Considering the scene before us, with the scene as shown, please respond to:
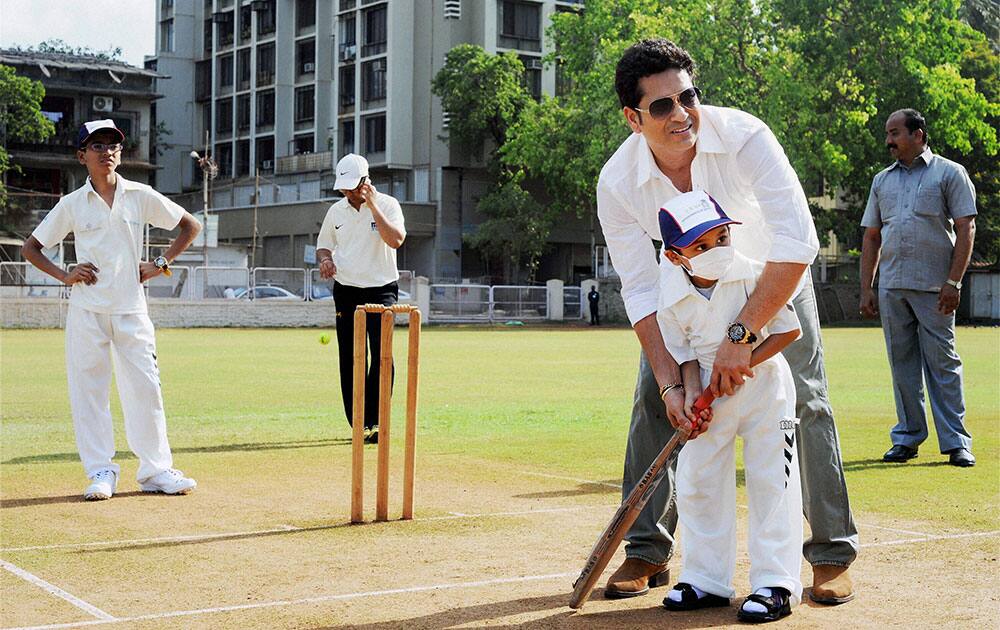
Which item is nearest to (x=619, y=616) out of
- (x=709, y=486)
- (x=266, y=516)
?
(x=709, y=486)

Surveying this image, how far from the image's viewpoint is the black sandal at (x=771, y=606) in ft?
16.3

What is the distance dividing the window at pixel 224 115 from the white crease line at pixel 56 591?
7990 cm

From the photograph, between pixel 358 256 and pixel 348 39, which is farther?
pixel 348 39

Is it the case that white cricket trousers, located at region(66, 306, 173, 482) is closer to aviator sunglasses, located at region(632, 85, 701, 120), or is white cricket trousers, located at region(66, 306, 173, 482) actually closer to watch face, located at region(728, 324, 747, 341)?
aviator sunglasses, located at region(632, 85, 701, 120)

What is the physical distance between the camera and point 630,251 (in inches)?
221

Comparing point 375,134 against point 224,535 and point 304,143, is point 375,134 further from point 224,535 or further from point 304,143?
point 224,535

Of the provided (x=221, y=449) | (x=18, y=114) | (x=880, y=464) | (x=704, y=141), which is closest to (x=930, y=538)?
(x=704, y=141)

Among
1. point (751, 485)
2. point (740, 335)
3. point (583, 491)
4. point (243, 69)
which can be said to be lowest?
point (583, 491)

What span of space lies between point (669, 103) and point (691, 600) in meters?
1.86

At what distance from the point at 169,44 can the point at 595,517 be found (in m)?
85.0

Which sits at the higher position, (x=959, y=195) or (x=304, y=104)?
(x=304, y=104)

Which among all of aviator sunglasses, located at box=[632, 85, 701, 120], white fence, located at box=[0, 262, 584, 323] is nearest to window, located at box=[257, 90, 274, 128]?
white fence, located at box=[0, 262, 584, 323]

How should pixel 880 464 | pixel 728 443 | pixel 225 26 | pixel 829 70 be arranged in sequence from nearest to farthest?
pixel 728 443
pixel 880 464
pixel 829 70
pixel 225 26

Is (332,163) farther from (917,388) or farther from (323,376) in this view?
(917,388)
